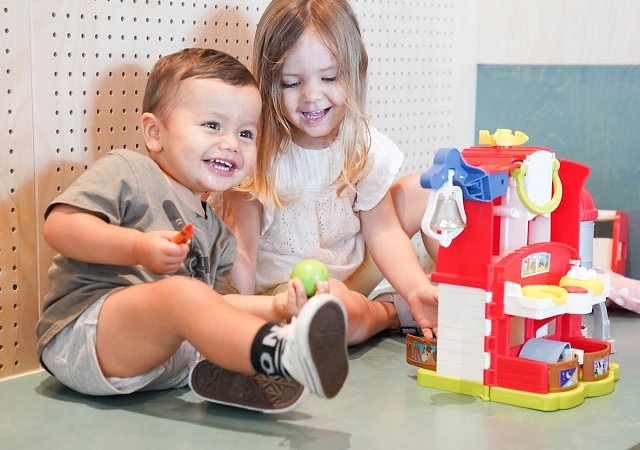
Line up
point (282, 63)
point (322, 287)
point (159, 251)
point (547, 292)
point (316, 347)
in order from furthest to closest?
point (282, 63), point (547, 292), point (322, 287), point (159, 251), point (316, 347)

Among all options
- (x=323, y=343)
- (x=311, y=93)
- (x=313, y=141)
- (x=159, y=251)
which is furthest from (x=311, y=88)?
(x=323, y=343)

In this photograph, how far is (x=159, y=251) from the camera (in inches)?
55.1

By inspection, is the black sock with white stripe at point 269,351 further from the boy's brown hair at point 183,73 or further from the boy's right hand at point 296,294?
the boy's brown hair at point 183,73

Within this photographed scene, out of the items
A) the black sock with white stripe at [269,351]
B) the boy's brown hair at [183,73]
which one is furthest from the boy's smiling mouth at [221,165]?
the black sock with white stripe at [269,351]

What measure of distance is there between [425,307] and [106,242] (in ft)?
2.24

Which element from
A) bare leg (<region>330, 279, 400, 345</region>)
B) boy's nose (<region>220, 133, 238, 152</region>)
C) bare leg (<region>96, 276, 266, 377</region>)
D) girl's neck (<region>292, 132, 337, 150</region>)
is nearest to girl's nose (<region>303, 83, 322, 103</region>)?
girl's neck (<region>292, 132, 337, 150</region>)

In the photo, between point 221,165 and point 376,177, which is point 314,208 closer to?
point 376,177

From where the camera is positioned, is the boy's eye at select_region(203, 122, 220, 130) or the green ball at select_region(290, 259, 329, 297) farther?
the boy's eye at select_region(203, 122, 220, 130)

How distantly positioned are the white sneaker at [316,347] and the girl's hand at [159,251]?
20 cm

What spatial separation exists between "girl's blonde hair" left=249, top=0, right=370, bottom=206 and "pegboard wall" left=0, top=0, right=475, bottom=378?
17cm

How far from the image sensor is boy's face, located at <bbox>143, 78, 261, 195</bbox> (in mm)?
1654

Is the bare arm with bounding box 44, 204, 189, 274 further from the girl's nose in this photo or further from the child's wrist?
the girl's nose

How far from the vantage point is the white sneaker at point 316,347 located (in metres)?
1.28

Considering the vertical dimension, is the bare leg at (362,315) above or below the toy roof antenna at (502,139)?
below
